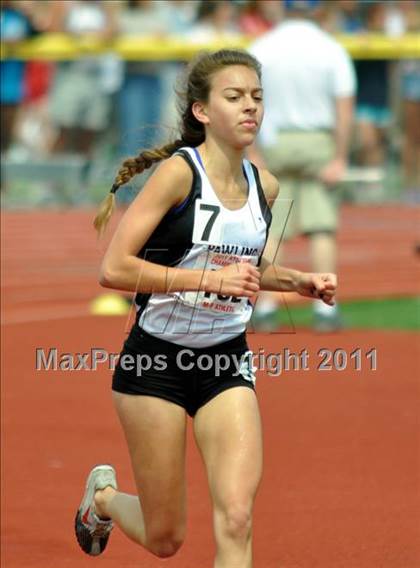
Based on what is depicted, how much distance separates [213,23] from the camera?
19797mm

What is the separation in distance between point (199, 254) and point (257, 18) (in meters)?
14.4

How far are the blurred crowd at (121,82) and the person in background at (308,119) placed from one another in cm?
708

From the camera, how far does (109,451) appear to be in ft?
26.0

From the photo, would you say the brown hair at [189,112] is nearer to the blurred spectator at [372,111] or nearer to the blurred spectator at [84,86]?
the blurred spectator at [84,86]

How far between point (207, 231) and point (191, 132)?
1.53 ft

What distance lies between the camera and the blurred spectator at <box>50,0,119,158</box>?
19.0m

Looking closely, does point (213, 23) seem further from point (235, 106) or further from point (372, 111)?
point (235, 106)

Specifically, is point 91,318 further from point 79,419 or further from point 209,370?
point 209,370

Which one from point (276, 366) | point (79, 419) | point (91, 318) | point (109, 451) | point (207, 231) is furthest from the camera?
point (91, 318)

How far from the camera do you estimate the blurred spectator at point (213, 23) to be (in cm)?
1964

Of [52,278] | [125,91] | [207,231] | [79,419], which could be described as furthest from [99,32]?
[207,231]

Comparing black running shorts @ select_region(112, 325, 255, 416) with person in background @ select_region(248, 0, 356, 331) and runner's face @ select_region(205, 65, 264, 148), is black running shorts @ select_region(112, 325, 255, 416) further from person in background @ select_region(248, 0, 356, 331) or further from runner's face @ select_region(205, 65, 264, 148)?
person in background @ select_region(248, 0, 356, 331)

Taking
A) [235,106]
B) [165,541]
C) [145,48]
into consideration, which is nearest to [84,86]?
[145,48]

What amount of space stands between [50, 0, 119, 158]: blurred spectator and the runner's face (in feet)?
44.8
